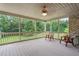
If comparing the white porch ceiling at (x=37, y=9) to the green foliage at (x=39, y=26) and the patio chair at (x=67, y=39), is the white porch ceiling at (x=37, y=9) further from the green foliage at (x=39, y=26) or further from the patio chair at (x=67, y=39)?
the patio chair at (x=67, y=39)

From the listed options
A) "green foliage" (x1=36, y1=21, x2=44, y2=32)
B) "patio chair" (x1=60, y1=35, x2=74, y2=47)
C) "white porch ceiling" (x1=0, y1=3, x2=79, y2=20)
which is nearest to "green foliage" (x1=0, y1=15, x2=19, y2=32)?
"white porch ceiling" (x1=0, y1=3, x2=79, y2=20)

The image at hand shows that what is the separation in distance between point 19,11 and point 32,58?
9.81ft

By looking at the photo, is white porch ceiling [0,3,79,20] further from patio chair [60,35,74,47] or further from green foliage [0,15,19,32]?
patio chair [60,35,74,47]

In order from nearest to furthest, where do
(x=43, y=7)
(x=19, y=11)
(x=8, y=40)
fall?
(x=43, y=7) → (x=8, y=40) → (x=19, y=11)

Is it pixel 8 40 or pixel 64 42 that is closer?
pixel 8 40

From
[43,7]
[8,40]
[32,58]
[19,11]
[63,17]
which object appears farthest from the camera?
[63,17]

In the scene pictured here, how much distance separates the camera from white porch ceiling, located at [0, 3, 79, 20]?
5099mm

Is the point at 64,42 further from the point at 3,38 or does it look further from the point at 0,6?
the point at 0,6

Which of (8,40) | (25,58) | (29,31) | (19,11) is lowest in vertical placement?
(25,58)

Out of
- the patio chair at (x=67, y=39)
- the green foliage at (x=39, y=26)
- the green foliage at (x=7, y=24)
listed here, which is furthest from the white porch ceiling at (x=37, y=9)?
the patio chair at (x=67, y=39)

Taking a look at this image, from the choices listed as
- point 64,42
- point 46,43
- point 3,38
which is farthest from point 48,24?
point 3,38

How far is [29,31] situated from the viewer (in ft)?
16.5

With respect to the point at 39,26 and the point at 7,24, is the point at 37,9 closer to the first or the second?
the point at 39,26

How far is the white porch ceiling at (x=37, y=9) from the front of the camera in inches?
201
